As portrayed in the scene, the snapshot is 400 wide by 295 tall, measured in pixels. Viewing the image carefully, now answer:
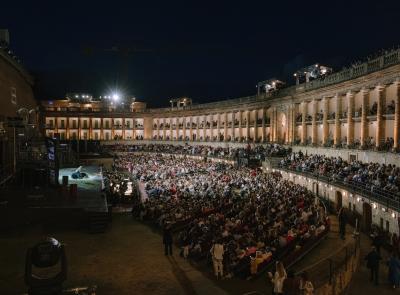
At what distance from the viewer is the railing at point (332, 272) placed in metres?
14.5

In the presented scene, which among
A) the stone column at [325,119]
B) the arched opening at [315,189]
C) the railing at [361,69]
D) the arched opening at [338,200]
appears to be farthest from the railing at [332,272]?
the stone column at [325,119]

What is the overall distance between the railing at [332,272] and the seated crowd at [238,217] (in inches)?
86.6

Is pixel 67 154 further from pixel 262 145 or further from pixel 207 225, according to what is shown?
pixel 207 225

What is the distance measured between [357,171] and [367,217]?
17.3 ft

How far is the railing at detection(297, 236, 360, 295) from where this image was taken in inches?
570

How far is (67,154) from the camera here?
2128 inches

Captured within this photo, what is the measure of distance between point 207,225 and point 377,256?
8.88 m

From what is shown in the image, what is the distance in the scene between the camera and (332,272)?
48.8 ft

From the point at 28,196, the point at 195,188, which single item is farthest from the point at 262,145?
the point at 28,196

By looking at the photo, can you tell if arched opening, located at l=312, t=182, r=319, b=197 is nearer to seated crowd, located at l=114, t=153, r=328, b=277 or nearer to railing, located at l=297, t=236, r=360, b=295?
seated crowd, located at l=114, t=153, r=328, b=277

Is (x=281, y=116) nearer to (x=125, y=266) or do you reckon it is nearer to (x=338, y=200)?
(x=338, y=200)

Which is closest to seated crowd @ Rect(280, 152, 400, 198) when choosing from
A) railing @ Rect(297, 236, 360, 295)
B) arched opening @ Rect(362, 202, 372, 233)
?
arched opening @ Rect(362, 202, 372, 233)

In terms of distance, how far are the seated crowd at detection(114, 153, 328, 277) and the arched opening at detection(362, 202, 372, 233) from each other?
3.03 meters

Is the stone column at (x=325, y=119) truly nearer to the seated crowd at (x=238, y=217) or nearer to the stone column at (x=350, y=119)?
the stone column at (x=350, y=119)
